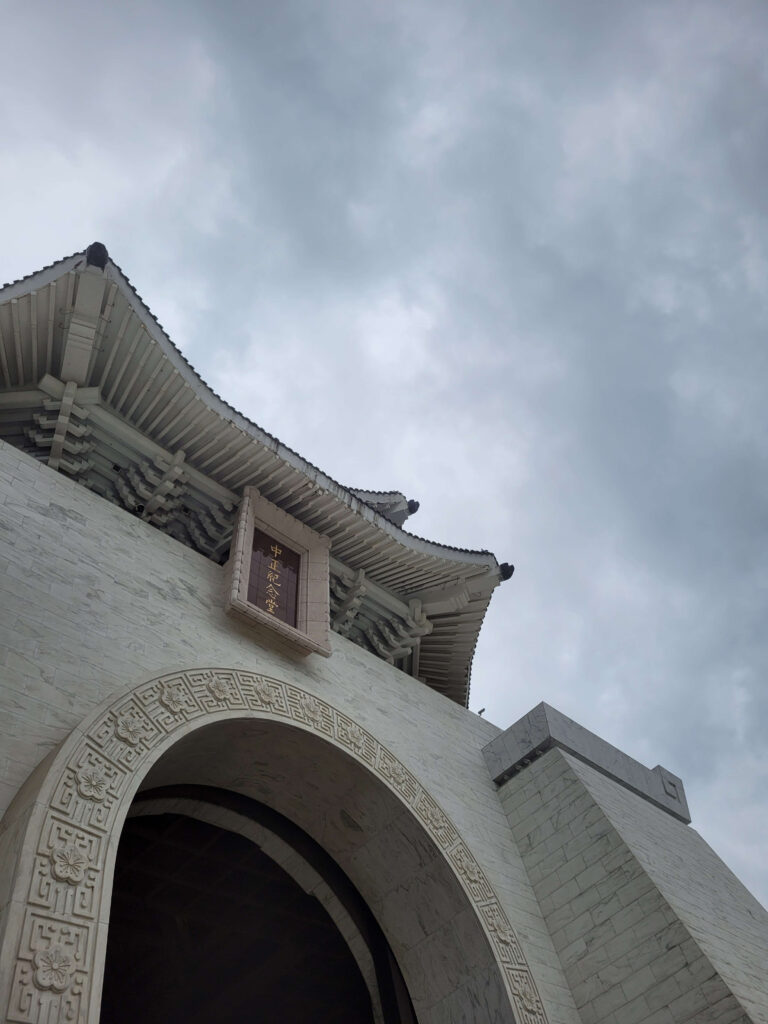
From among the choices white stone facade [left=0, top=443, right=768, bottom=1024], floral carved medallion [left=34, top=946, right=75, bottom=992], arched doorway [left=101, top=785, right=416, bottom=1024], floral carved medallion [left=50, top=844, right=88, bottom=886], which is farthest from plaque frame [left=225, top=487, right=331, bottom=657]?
floral carved medallion [left=34, top=946, right=75, bottom=992]

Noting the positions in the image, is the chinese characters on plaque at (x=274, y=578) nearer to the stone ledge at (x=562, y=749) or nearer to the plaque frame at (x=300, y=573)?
the plaque frame at (x=300, y=573)

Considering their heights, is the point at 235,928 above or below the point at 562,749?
below

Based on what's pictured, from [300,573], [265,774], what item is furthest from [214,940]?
[300,573]

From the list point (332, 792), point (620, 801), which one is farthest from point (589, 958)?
point (332, 792)

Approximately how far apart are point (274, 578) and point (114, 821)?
11.5ft

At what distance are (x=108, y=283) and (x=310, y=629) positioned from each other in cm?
363

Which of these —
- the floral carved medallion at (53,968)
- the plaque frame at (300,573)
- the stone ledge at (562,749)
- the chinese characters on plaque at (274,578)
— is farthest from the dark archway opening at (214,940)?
the floral carved medallion at (53,968)

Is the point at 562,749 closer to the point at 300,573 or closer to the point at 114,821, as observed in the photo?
the point at 300,573

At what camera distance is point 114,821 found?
4516 millimetres

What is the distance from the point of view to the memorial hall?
6008mm

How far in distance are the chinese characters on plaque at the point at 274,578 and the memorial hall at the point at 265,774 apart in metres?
0.04

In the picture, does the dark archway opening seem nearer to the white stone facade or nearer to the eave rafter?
the white stone facade

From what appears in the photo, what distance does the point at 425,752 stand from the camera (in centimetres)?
798

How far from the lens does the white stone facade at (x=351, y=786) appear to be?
4.90m
